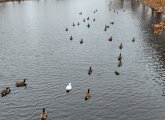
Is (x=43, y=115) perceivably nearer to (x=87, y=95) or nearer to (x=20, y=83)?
(x=87, y=95)

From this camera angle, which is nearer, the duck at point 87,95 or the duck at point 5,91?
the duck at point 87,95

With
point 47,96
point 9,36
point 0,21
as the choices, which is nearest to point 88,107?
point 47,96

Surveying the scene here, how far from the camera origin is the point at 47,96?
59.5 meters

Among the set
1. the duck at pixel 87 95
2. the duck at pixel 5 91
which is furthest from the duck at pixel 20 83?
the duck at pixel 87 95

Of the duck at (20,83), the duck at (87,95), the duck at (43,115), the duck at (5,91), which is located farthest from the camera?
the duck at (20,83)

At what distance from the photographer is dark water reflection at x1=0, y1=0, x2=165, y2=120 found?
54500mm

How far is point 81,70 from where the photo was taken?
74125 millimetres

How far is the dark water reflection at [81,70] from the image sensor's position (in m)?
54.5

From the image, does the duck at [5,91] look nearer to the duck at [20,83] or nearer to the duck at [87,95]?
the duck at [20,83]

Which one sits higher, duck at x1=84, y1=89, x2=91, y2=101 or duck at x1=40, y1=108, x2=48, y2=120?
duck at x1=84, y1=89, x2=91, y2=101

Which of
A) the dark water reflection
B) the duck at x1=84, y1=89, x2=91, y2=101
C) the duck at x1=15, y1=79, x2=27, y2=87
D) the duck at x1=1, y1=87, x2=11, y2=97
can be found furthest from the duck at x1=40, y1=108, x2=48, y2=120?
the duck at x1=15, y1=79, x2=27, y2=87

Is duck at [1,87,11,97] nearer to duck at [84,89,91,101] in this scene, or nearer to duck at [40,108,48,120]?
duck at [40,108,48,120]

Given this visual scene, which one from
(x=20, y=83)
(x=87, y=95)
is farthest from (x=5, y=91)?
(x=87, y=95)

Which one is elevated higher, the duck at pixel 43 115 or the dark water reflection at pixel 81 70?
the dark water reflection at pixel 81 70
